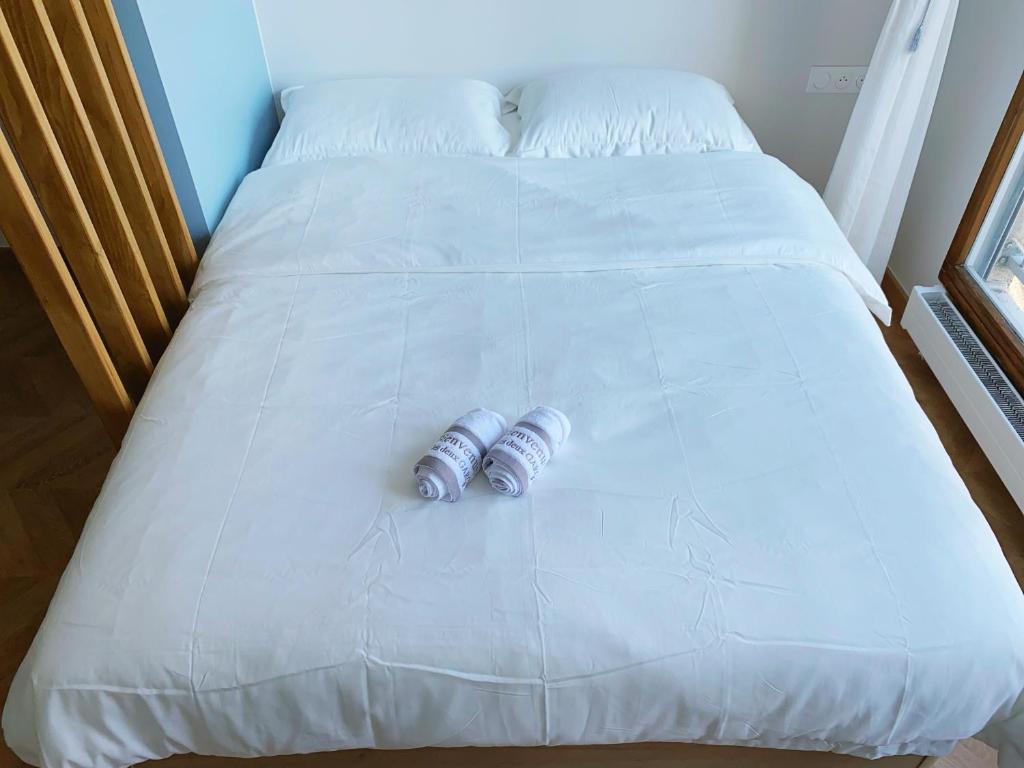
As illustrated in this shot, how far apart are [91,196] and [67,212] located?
0.45 ft

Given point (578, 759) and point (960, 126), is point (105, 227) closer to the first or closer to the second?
point (578, 759)

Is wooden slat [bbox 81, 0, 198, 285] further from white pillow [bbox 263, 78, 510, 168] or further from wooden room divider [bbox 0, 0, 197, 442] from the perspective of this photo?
white pillow [bbox 263, 78, 510, 168]

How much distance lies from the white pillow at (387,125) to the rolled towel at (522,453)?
1152mm

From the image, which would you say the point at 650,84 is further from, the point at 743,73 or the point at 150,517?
the point at 150,517

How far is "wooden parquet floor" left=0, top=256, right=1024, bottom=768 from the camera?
1808mm

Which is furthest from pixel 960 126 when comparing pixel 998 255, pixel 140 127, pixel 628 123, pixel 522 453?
pixel 140 127

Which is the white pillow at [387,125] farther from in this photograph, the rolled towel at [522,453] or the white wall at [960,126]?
the white wall at [960,126]

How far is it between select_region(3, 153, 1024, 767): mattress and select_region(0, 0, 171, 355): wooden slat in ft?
0.43

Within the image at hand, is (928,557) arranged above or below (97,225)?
below

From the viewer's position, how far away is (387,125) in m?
2.23

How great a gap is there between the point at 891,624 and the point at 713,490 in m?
0.32

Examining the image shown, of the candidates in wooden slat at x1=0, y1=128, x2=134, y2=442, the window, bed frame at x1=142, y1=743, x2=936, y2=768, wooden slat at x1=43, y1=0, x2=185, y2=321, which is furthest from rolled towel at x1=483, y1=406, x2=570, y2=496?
the window

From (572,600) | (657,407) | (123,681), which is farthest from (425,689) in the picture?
(657,407)

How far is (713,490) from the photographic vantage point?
4.29 feet
